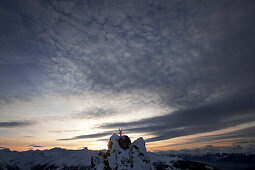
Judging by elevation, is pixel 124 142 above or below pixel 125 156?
above

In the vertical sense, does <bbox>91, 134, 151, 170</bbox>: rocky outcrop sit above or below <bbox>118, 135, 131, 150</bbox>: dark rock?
below

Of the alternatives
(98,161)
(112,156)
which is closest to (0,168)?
(98,161)

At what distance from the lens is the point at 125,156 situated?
166 feet

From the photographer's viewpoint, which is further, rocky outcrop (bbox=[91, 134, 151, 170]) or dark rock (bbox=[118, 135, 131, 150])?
dark rock (bbox=[118, 135, 131, 150])

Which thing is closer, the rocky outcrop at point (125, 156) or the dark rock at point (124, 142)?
the rocky outcrop at point (125, 156)

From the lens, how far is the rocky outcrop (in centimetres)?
4875

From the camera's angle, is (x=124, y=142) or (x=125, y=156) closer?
(x=125, y=156)

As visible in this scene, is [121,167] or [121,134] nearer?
[121,167]

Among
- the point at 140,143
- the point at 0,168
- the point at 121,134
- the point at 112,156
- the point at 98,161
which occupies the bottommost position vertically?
the point at 0,168

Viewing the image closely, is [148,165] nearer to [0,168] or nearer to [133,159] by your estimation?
[133,159]

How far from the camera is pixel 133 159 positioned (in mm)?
49812

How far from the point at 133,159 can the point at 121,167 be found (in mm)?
4893

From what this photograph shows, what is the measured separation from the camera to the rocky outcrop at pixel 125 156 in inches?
1919

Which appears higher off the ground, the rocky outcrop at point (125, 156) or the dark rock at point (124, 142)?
the dark rock at point (124, 142)
